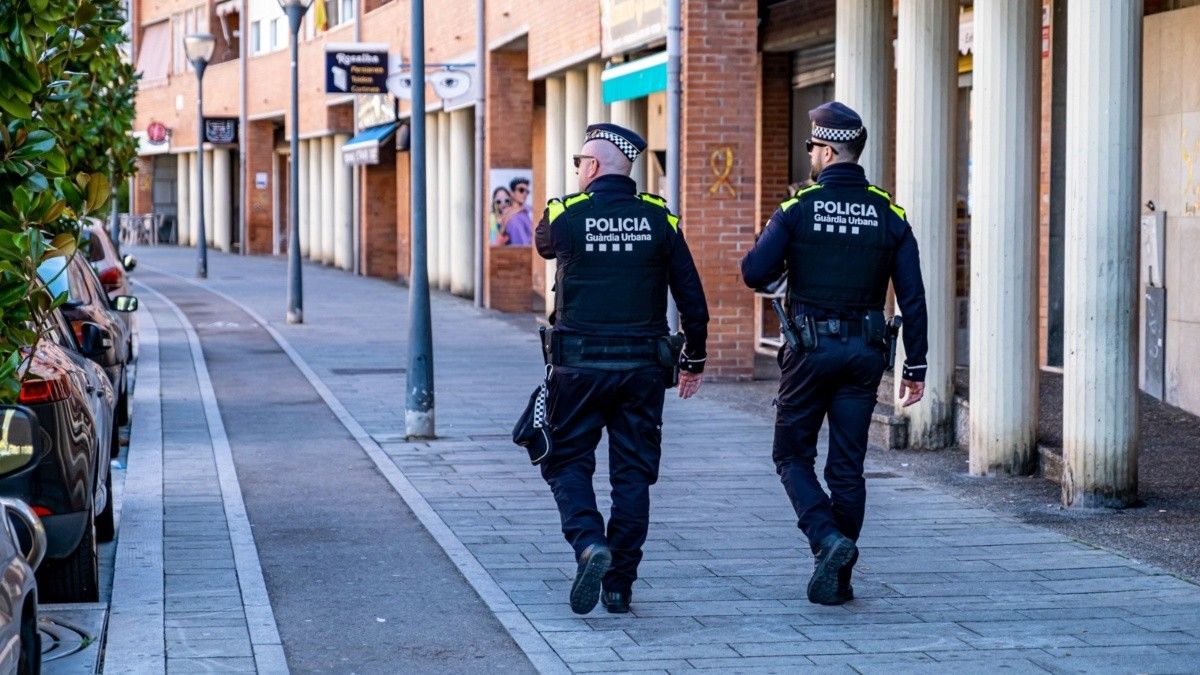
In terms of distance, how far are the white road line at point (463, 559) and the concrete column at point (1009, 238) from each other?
317cm

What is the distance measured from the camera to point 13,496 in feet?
23.8

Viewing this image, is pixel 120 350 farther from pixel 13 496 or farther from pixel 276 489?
pixel 13 496

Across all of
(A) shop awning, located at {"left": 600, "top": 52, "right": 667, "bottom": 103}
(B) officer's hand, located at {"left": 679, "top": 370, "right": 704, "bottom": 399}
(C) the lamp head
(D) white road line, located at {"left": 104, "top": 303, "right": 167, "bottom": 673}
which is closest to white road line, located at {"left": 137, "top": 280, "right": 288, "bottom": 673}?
(D) white road line, located at {"left": 104, "top": 303, "right": 167, "bottom": 673}

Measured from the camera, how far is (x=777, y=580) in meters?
8.09

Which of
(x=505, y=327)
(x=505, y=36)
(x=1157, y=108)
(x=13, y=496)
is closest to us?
(x=13, y=496)

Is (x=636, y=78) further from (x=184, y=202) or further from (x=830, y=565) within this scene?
(x=184, y=202)

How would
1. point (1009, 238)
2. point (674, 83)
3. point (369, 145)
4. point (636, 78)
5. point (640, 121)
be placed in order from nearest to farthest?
1. point (1009, 238)
2. point (674, 83)
3. point (636, 78)
4. point (640, 121)
5. point (369, 145)

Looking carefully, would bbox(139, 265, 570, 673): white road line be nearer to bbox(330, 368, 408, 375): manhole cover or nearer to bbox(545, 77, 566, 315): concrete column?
bbox(330, 368, 408, 375): manhole cover

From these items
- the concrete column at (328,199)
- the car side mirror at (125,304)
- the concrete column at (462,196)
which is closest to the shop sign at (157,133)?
the concrete column at (328,199)

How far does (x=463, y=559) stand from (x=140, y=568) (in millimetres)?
1351

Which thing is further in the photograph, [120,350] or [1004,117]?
[120,350]

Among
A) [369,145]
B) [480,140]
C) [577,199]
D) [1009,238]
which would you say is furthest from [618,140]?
[369,145]

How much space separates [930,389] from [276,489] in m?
4.09

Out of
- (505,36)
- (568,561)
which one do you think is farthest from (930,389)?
(505,36)
